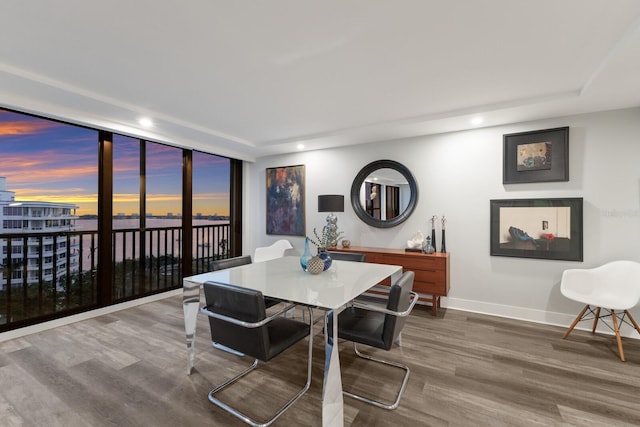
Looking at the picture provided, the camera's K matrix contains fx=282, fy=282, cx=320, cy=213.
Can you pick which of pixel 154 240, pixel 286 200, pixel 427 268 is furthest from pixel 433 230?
pixel 154 240

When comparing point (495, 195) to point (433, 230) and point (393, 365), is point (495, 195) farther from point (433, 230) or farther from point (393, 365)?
point (393, 365)

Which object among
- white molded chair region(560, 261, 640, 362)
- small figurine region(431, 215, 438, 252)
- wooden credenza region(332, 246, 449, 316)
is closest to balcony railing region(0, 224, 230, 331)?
wooden credenza region(332, 246, 449, 316)

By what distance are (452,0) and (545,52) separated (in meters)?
1.05

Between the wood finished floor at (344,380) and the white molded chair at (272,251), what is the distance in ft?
4.90

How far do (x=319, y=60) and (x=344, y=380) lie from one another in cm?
253

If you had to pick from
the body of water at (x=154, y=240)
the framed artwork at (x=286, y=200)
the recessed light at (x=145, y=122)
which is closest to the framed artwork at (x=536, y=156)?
the framed artwork at (x=286, y=200)

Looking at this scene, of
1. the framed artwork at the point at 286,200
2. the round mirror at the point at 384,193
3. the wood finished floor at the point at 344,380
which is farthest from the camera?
the framed artwork at the point at 286,200

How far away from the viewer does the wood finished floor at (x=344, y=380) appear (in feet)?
6.01

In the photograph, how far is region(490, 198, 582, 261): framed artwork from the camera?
10.6ft

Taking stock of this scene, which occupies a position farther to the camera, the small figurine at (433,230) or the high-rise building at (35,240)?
the small figurine at (433,230)

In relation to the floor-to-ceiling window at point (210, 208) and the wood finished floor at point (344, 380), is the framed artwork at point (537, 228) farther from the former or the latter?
the floor-to-ceiling window at point (210, 208)

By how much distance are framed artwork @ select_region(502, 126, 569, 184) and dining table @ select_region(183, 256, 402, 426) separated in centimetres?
215

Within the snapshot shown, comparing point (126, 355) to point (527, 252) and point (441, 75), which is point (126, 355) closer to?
point (441, 75)

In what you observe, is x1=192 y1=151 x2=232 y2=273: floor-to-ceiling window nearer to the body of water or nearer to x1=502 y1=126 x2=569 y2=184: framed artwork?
the body of water
